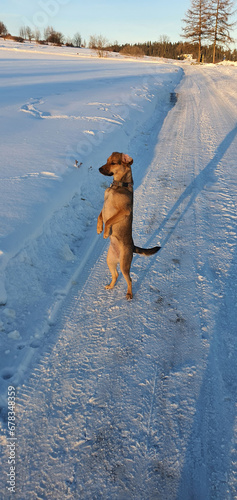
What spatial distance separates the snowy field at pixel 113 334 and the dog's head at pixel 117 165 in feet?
4.42

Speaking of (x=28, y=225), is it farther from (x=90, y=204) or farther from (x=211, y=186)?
(x=211, y=186)

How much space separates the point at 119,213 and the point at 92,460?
2.19m

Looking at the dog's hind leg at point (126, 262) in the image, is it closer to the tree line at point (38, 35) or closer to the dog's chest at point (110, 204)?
the dog's chest at point (110, 204)

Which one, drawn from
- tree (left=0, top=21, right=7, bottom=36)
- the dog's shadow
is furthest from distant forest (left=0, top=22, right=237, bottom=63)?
the dog's shadow

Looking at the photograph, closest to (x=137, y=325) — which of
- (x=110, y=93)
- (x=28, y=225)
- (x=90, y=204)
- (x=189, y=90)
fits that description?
(x=28, y=225)

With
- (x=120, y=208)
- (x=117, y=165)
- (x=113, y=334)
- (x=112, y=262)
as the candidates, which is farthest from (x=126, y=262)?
(x=117, y=165)

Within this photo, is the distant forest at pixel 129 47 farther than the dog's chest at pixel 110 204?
Yes

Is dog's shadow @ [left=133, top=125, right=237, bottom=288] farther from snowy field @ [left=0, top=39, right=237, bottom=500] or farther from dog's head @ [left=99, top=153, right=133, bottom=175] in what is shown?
dog's head @ [left=99, top=153, right=133, bottom=175]

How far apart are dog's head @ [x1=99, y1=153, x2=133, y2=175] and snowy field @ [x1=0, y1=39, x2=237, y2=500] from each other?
135 centimetres

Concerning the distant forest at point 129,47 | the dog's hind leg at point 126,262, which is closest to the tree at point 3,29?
the distant forest at point 129,47

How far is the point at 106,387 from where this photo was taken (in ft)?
7.59

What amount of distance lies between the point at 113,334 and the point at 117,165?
1.81 m

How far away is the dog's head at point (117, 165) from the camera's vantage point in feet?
9.69

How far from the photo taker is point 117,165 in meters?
2.99
